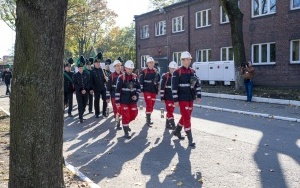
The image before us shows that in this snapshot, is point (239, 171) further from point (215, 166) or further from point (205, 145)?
point (205, 145)

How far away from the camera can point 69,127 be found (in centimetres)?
1248

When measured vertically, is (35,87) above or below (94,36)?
below

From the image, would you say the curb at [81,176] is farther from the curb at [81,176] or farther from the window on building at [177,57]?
the window on building at [177,57]

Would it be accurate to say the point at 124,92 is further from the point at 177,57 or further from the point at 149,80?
the point at 177,57

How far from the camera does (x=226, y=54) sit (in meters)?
29.1

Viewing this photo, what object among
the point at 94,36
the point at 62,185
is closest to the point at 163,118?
the point at 62,185

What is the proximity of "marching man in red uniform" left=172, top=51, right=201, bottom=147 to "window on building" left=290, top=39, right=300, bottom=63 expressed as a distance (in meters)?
16.5

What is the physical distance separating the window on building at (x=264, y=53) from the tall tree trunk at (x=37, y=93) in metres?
22.9

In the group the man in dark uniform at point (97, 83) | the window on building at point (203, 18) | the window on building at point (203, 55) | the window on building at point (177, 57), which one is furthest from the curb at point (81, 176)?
the window on building at point (177, 57)

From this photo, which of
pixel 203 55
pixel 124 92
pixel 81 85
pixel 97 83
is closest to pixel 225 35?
pixel 203 55

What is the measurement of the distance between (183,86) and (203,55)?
75.8ft

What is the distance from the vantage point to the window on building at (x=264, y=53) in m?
25.4

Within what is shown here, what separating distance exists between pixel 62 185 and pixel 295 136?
23.3 feet

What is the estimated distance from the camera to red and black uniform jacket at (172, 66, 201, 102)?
9117mm
